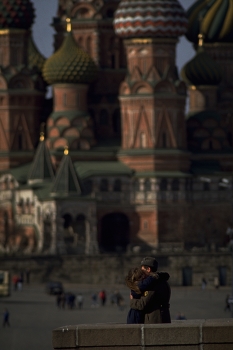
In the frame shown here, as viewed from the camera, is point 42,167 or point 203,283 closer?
point 203,283

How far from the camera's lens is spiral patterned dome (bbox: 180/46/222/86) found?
79.6m

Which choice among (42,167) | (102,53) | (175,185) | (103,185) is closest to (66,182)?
(103,185)

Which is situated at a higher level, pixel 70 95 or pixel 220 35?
pixel 220 35

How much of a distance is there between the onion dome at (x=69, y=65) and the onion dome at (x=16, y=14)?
2.72 metres

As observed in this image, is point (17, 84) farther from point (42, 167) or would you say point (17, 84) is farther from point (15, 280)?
point (15, 280)

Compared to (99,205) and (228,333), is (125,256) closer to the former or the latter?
(99,205)

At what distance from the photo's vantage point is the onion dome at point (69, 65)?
252 feet

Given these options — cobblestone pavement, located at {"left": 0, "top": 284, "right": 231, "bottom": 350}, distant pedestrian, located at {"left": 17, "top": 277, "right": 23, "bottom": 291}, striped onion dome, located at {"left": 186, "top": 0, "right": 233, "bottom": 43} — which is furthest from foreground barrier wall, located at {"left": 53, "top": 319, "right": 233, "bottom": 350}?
striped onion dome, located at {"left": 186, "top": 0, "right": 233, "bottom": 43}

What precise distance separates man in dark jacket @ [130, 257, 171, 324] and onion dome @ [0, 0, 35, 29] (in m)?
64.1

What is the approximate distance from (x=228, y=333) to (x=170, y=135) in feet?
202

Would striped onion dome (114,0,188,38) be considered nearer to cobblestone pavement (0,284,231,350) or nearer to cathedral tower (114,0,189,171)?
cathedral tower (114,0,189,171)

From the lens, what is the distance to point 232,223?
255ft

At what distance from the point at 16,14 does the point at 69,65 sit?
455 centimetres

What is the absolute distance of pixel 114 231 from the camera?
256 feet
